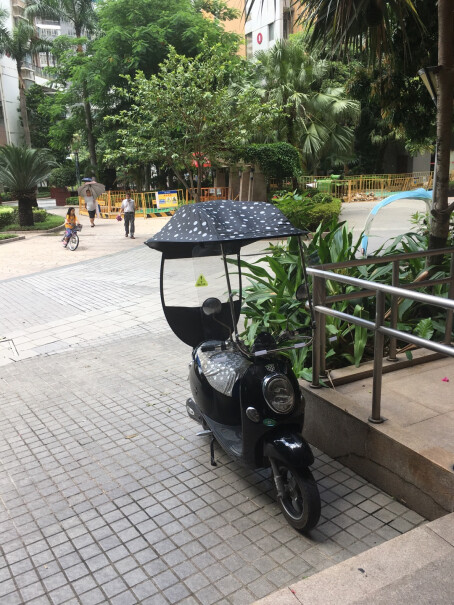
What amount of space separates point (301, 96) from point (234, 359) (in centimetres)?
2224

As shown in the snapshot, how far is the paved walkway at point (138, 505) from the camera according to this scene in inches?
105

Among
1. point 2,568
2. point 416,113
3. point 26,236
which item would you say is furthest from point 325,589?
point 26,236

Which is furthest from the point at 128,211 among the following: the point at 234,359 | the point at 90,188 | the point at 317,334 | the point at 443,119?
the point at 234,359

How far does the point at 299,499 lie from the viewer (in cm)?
302

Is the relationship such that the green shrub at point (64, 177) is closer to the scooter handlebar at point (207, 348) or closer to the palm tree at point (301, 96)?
the palm tree at point (301, 96)

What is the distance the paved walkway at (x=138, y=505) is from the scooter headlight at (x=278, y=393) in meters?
0.69

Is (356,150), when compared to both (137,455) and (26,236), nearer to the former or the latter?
(26,236)

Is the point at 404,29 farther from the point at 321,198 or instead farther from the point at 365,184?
the point at 365,184

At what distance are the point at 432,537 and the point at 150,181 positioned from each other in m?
32.8

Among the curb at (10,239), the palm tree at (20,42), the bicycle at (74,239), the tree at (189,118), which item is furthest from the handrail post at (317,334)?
the palm tree at (20,42)

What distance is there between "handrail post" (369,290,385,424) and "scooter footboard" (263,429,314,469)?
58 cm

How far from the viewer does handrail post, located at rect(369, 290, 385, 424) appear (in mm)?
3080

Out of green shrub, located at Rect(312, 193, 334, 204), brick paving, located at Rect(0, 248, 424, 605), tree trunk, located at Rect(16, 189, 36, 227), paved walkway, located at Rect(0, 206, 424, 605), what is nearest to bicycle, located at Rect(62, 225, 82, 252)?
tree trunk, located at Rect(16, 189, 36, 227)

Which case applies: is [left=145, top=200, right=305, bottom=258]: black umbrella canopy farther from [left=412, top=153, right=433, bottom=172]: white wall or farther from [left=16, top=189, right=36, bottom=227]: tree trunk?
[left=412, top=153, right=433, bottom=172]: white wall
